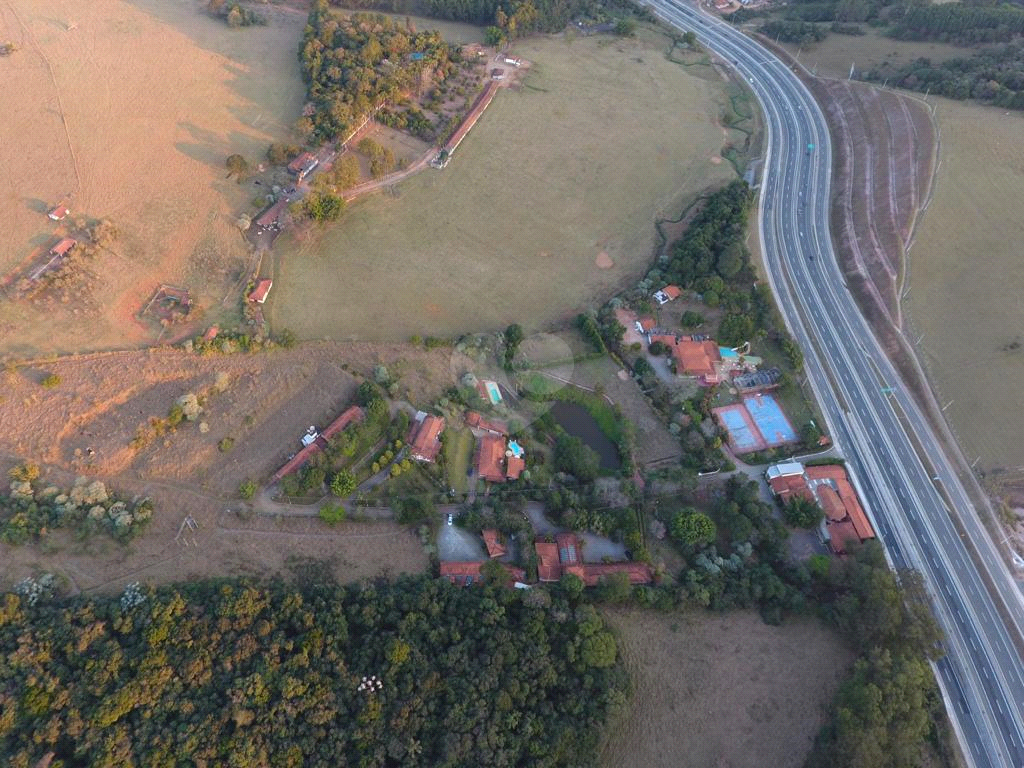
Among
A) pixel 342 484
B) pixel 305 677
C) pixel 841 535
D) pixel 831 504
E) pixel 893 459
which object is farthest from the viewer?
pixel 893 459

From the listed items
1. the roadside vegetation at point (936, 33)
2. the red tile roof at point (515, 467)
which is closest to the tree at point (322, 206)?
the red tile roof at point (515, 467)

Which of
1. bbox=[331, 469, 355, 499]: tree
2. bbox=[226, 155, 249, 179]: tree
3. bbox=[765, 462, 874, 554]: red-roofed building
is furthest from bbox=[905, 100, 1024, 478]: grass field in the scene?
bbox=[226, 155, 249, 179]: tree

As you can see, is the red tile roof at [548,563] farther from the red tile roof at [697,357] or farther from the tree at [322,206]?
the tree at [322,206]

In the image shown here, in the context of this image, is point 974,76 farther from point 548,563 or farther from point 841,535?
point 548,563

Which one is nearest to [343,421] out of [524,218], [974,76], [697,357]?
[697,357]

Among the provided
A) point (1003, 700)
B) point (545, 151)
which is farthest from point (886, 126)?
point (1003, 700)

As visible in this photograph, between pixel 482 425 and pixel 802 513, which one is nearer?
pixel 802 513

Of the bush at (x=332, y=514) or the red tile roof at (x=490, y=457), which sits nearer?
the bush at (x=332, y=514)
